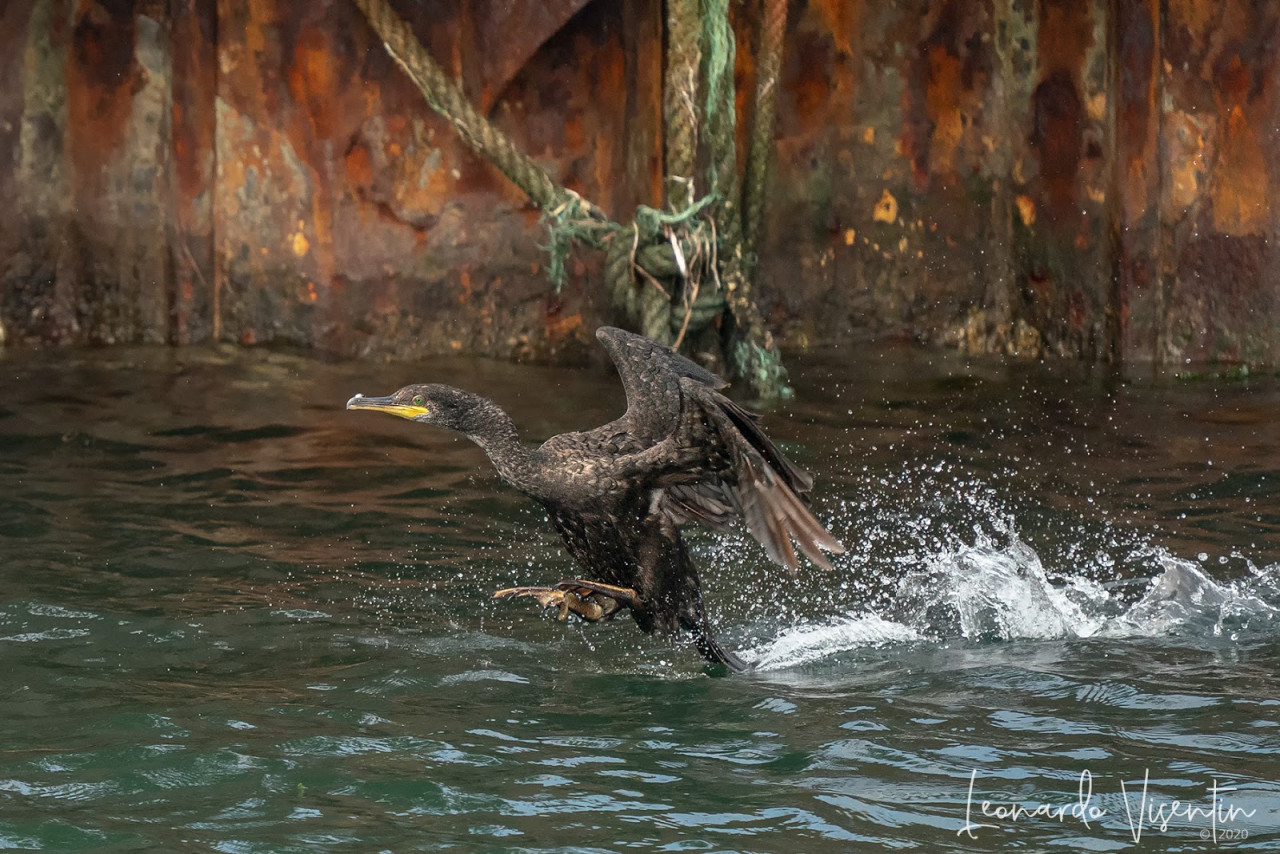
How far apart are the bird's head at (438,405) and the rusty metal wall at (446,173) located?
11.7ft

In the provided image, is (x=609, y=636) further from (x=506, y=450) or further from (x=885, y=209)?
(x=885, y=209)

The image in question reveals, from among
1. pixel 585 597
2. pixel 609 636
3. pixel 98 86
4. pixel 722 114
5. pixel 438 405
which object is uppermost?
pixel 98 86

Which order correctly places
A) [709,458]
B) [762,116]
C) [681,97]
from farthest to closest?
[762,116] < [681,97] < [709,458]

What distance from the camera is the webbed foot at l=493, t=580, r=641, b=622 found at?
5145 millimetres

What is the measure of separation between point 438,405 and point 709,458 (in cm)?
88

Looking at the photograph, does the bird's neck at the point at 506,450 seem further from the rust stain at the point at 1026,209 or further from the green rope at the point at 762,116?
the rust stain at the point at 1026,209

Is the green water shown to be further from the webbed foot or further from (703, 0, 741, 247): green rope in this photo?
(703, 0, 741, 247): green rope

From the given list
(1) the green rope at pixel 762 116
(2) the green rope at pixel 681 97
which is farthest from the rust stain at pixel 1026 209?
(2) the green rope at pixel 681 97

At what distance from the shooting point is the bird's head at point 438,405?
17.3 ft

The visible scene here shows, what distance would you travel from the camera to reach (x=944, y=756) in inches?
169

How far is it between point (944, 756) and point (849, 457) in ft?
9.80

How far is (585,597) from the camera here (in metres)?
5.27

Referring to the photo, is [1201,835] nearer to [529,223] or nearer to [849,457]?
[849,457]

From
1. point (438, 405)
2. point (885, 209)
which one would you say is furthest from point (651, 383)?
point (885, 209)
